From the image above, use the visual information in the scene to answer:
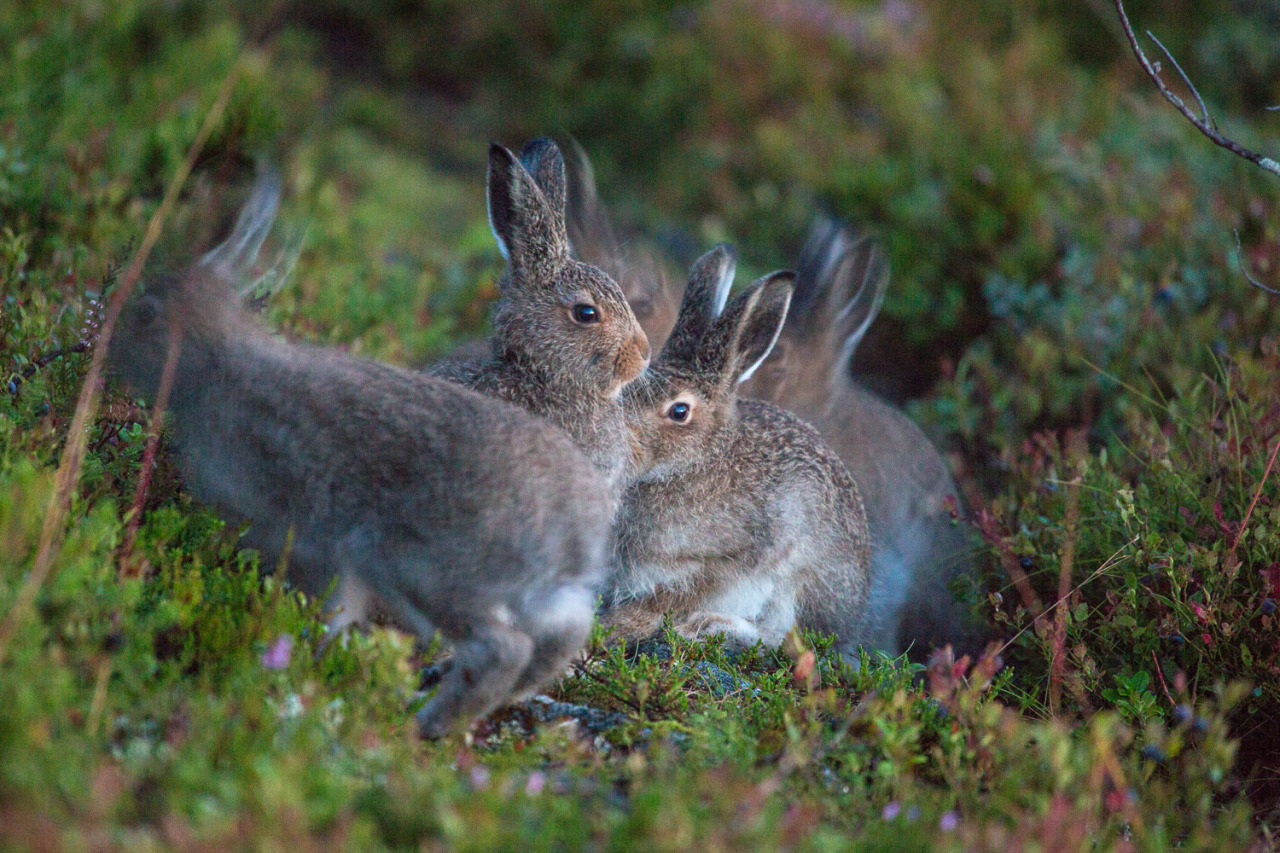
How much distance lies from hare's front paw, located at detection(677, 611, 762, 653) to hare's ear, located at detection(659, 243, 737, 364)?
120 centimetres

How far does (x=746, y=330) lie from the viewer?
18.6 ft

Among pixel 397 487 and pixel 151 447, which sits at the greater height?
pixel 397 487

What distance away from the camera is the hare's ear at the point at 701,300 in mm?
5613

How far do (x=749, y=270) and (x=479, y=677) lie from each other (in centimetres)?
591

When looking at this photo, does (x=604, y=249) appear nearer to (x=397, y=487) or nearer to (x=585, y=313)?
(x=585, y=313)

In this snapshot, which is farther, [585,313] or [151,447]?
[585,313]

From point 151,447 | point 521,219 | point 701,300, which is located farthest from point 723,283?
point 151,447

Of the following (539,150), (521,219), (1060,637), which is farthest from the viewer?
(539,150)

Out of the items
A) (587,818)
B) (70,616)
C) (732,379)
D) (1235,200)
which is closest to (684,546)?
(732,379)

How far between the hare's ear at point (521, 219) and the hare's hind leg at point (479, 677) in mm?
1910

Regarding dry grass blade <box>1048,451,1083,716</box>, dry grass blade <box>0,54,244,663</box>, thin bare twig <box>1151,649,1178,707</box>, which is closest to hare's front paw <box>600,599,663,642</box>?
dry grass blade <box>1048,451,1083,716</box>

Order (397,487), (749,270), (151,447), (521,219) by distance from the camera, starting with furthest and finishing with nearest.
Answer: (749,270), (521,219), (151,447), (397,487)

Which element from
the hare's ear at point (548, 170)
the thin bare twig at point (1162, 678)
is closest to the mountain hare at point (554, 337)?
the hare's ear at point (548, 170)

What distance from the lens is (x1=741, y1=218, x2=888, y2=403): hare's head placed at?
701 centimetres
